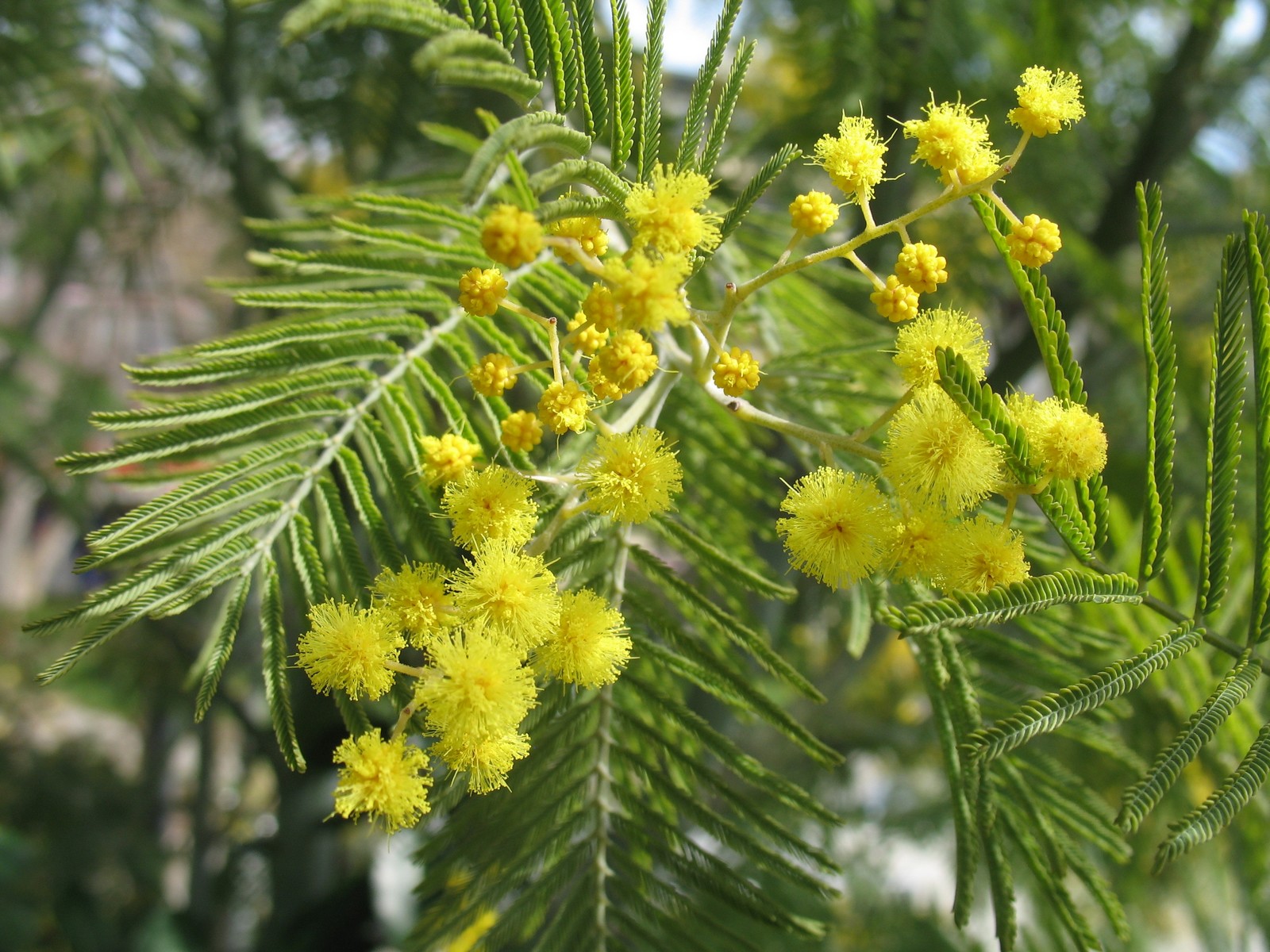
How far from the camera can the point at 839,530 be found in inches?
22.0

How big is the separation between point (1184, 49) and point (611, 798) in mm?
2021

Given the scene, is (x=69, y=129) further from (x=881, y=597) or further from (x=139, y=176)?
(x=881, y=597)

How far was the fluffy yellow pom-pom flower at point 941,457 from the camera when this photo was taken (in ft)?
1.75

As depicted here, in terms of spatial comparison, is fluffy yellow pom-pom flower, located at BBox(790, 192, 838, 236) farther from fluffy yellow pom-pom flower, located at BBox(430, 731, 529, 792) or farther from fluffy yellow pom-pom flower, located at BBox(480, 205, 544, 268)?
fluffy yellow pom-pom flower, located at BBox(430, 731, 529, 792)

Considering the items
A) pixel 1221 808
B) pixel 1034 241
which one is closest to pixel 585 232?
pixel 1034 241

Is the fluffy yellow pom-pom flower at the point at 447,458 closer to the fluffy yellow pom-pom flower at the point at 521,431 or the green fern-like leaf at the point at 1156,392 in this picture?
the fluffy yellow pom-pom flower at the point at 521,431

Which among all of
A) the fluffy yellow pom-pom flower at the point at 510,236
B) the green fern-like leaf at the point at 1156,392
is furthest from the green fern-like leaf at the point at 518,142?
the green fern-like leaf at the point at 1156,392

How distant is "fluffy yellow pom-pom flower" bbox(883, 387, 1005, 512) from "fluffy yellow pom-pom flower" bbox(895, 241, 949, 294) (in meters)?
0.08

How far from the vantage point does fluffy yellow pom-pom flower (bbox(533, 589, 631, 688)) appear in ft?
1.89

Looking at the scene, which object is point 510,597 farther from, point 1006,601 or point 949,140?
point 949,140

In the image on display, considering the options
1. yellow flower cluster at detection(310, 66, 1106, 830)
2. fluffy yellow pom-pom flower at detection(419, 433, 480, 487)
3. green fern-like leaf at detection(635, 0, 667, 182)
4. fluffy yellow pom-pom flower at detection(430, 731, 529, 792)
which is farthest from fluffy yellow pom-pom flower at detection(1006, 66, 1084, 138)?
fluffy yellow pom-pom flower at detection(430, 731, 529, 792)

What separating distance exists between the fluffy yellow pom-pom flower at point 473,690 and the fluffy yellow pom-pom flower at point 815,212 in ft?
1.12

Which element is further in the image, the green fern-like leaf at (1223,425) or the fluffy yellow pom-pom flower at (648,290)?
the green fern-like leaf at (1223,425)

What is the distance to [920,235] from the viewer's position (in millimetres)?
1873
